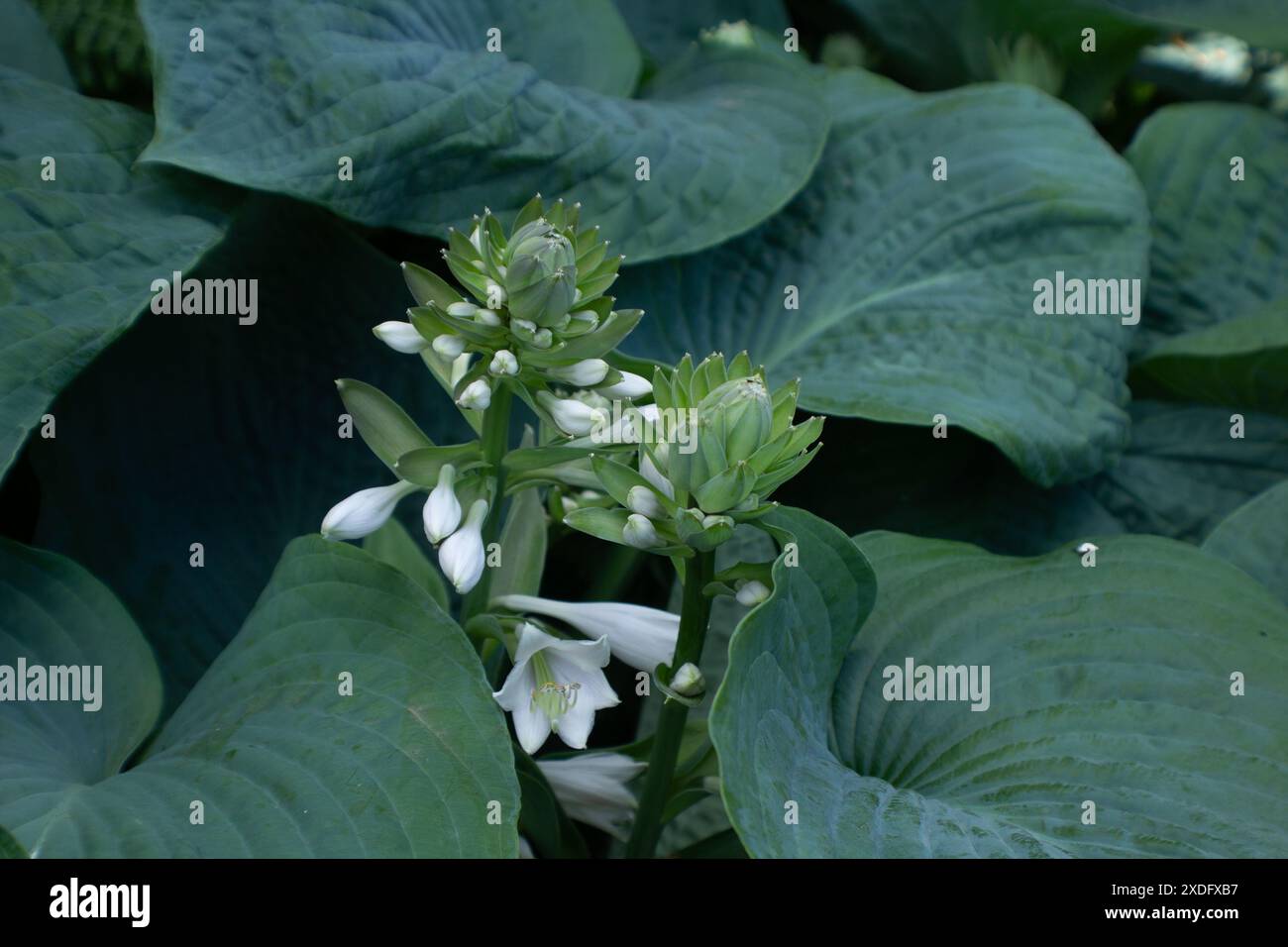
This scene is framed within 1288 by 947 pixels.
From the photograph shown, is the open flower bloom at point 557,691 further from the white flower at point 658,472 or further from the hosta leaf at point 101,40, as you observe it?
the hosta leaf at point 101,40

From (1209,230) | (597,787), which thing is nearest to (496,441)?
(597,787)

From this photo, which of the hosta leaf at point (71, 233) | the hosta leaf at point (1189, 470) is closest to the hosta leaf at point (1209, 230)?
the hosta leaf at point (1189, 470)

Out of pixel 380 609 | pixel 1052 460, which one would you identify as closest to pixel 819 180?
pixel 1052 460

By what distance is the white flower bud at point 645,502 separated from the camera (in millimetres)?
783

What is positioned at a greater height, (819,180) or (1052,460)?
(819,180)

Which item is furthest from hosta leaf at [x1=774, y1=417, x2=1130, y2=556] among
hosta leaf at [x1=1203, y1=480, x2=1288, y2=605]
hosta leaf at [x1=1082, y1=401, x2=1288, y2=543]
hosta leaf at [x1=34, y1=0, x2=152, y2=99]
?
hosta leaf at [x1=34, y1=0, x2=152, y2=99]

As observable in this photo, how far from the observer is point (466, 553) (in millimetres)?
805

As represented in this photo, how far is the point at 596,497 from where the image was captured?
41.4 inches

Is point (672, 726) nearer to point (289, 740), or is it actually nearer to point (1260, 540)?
point (289, 740)
